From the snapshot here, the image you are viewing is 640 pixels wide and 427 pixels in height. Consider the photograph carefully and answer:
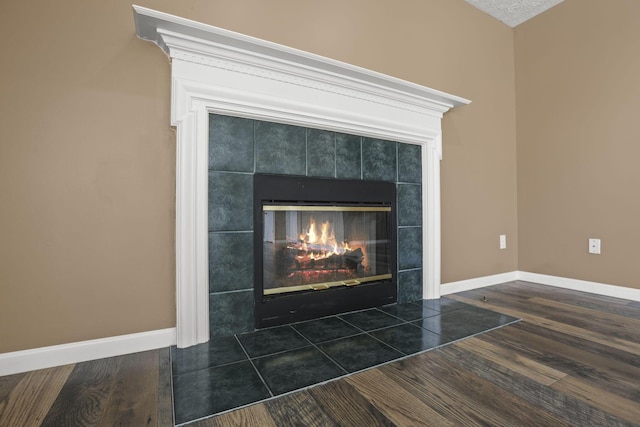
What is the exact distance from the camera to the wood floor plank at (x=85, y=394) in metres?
0.99

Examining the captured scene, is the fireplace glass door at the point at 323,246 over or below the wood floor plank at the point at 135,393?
over

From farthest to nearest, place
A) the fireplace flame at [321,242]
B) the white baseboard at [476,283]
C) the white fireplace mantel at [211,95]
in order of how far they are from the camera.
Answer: the white baseboard at [476,283], the fireplace flame at [321,242], the white fireplace mantel at [211,95]

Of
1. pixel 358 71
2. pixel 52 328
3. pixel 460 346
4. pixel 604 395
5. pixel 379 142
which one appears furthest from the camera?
pixel 379 142

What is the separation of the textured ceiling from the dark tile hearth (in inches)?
101

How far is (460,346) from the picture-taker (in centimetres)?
148

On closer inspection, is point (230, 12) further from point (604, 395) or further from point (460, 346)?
point (604, 395)

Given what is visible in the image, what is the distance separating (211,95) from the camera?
1546 millimetres

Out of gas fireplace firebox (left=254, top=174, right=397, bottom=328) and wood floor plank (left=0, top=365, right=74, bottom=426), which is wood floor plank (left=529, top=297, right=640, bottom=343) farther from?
wood floor plank (left=0, top=365, right=74, bottom=426)

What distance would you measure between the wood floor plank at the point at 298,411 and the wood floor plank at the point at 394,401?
0.60 feet

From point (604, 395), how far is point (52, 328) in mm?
2190

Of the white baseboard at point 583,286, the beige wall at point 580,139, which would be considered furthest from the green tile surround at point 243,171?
the white baseboard at point 583,286

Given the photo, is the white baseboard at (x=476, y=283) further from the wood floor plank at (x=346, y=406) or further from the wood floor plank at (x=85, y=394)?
the wood floor plank at (x=85, y=394)

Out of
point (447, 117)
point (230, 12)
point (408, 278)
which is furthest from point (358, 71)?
point (408, 278)

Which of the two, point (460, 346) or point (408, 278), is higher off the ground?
point (408, 278)
